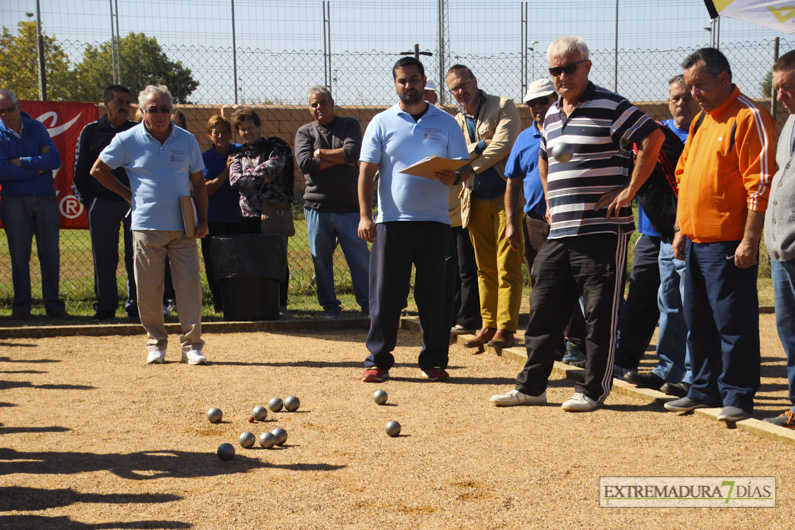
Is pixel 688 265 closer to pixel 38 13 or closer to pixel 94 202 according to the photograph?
pixel 94 202

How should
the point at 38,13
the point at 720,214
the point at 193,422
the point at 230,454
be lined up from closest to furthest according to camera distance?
the point at 230,454
the point at 720,214
the point at 193,422
the point at 38,13

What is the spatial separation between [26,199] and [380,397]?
5.39 m

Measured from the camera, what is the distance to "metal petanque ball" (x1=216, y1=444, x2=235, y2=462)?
179 inches

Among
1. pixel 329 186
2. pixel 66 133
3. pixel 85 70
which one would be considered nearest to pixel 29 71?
pixel 85 70

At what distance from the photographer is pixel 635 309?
631 cm

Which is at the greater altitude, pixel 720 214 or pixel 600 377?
pixel 720 214

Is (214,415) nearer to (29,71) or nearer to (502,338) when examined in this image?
(502,338)

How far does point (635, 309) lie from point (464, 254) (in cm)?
202

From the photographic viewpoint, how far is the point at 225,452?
4535 millimetres

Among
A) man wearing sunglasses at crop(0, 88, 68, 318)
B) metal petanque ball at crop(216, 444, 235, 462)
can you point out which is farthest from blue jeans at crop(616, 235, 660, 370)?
man wearing sunglasses at crop(0, 88, 68, 318)

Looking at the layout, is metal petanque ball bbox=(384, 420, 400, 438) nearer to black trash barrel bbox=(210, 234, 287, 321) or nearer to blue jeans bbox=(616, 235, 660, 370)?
blue jeans bbox=(616, 235, 660, 370)

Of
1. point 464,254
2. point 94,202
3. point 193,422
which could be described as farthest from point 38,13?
point 193,422

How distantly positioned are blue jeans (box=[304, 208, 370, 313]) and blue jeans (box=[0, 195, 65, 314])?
2.72 m

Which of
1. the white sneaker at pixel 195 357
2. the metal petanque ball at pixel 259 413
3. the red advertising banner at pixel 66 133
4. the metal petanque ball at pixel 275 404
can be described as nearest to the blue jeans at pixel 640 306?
the metal petanque ball at pixel 275 404
